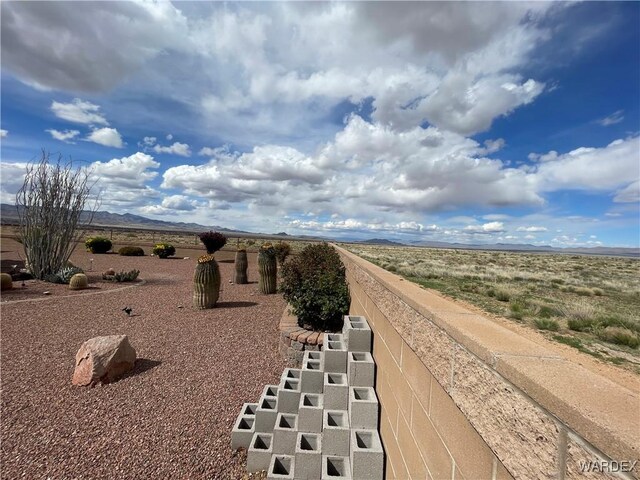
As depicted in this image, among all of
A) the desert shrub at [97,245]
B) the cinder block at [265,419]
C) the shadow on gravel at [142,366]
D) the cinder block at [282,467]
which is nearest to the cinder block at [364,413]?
the cinder block at [282,467]

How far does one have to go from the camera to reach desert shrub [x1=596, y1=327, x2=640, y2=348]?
2.64 metres

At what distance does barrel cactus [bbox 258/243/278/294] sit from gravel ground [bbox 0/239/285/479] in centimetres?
257

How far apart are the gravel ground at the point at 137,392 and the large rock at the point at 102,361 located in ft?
0.52

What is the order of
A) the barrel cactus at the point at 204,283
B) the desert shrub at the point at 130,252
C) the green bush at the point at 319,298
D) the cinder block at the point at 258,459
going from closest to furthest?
the cinder block at the point at 258,459, the green bush at the point at 319,298, the barrel cactus at the point at 204,283, the desert shrub at the point at 130,252

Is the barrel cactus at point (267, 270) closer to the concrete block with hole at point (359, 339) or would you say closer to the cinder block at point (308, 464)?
the concrete block with hole at point (359, 339)

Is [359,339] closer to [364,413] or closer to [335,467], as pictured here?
[364,413]

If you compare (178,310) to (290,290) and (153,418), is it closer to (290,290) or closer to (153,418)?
(290,290)

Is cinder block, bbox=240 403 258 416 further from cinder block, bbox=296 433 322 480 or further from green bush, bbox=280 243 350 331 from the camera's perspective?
green bush, bbox=280 243 350 331

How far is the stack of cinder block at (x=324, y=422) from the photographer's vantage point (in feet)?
10.6

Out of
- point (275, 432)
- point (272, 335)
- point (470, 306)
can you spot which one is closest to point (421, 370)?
point (470, 306)

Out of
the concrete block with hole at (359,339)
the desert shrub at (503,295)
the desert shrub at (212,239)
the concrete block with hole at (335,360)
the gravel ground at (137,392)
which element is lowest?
the gravel ground at (137,392)

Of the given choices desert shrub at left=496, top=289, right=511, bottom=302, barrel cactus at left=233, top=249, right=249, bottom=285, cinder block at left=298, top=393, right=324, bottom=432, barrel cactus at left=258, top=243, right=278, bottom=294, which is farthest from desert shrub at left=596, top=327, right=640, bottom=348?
barrel cactus at left=233, top=249, right=249, bottom=285

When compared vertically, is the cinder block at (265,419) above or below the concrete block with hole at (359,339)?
below

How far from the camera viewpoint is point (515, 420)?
119cm
